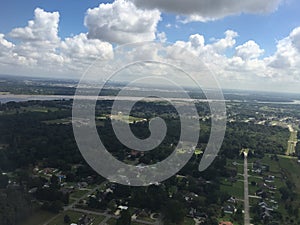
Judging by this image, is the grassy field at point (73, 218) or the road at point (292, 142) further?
the road at point (292, 142)

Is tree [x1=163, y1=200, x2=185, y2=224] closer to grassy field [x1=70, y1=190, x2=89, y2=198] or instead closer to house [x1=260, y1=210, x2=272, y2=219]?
house [x1=260, y1=210, x2=272, y2=219]

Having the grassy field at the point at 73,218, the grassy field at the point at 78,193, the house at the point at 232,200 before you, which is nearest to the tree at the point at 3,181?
the grassy field at the point at 78,193

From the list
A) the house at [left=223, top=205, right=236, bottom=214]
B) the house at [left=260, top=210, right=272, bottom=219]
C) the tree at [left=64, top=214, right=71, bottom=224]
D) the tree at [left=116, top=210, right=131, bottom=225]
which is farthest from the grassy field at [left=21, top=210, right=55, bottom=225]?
the house at [left=260, top=210, right=272, bottom=219]

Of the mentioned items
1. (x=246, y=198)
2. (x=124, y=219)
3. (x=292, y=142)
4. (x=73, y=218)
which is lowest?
(x=73, y=218)

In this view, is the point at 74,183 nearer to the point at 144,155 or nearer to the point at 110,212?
the point at 110,212

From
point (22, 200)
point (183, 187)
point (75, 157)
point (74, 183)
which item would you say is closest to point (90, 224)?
point (22, 200)

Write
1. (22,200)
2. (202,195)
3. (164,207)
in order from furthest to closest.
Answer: (202,195), (164,207), (22,200)

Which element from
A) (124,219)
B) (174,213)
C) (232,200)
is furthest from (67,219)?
(232,200)

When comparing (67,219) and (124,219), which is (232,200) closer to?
(124,219)

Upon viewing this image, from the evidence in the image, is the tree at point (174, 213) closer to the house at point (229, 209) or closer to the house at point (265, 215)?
the house at point (229, 209)

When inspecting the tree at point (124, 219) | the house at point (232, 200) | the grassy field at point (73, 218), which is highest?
the tree at point (124, 219)

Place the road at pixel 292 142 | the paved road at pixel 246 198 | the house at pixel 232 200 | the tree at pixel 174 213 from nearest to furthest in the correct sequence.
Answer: the tree at pixel 174 213
the paved road at pixel 246 198
the house at pixel 232 200
the road at pixel 292 142
